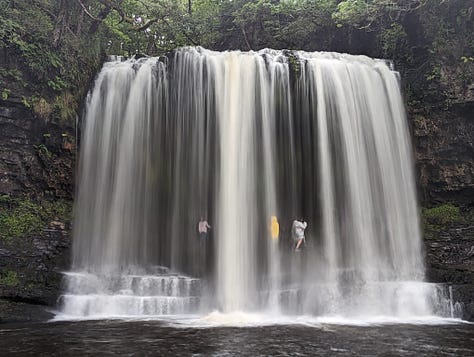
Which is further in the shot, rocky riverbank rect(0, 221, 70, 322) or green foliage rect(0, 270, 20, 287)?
green foliage rect(0, 270, 20, 287)

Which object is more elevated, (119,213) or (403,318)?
(119,213)

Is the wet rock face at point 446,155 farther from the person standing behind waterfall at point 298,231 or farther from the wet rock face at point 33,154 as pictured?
the wet rock face at point 33,154

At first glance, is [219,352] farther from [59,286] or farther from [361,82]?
[361,82]

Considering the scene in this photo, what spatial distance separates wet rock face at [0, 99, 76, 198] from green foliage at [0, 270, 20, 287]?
9.11 feet

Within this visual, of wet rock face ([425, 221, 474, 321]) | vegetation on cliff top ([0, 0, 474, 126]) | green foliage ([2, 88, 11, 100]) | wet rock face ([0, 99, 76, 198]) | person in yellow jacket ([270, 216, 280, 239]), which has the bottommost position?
wet rock face ([425, 221, 474, 321])

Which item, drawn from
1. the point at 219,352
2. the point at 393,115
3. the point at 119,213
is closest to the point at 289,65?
the point at 393,115

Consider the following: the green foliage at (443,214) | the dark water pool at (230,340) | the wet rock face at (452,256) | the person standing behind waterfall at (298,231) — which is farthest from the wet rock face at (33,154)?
the green foliage at (443,214)

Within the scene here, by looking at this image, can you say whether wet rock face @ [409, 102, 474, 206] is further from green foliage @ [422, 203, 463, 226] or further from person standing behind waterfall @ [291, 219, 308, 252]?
person standing behind waterfall @ [291, 219, 308, 252]

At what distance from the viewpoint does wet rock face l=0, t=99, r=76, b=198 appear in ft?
43.4

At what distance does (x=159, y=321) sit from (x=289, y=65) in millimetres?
8770

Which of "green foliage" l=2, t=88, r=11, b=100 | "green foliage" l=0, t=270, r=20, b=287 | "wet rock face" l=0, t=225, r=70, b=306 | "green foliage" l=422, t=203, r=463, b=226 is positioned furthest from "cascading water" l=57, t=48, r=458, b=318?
"green foliage" l=2, t=88, r=11, b=100

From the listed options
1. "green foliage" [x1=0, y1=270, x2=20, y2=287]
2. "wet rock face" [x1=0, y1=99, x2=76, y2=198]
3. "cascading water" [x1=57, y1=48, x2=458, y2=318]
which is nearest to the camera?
"green foliage" [x1=0, y1=270, x2=20, y2=287]

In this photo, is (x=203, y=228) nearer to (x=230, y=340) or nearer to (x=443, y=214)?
(x=230, y=340)

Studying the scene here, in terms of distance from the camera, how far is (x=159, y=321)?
30.5 feet
